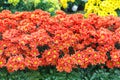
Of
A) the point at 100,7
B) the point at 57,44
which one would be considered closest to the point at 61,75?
the point at 57,44

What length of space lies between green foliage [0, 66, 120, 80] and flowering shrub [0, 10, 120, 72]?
9 centimetres

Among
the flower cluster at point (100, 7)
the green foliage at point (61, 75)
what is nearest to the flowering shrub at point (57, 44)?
the green foliage at point (61, 75)

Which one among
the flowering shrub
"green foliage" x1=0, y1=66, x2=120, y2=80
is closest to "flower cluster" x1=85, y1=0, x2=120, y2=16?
the flowering shrub

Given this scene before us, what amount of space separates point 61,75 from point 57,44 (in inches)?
15.5

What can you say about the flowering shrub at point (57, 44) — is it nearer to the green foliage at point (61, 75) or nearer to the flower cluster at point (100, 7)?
the green foliage at point (61, 75)

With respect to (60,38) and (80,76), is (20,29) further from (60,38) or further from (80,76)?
(80,76)

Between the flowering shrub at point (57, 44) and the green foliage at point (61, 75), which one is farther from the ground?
the flowering shrub at point (57, 44)

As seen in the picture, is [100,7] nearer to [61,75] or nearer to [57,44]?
[57,44]

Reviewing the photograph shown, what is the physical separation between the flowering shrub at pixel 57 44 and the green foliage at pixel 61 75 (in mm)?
92

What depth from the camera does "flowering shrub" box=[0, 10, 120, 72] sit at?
481 cm

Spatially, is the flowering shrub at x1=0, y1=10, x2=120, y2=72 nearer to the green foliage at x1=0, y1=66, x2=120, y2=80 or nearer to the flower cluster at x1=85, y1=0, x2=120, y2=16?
the green foliage at x1=0, y1=66, x2=120, y2=80

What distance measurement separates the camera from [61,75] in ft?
16.0

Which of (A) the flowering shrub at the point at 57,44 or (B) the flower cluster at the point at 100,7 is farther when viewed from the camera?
(B) the flower cluster at the point at 100,7

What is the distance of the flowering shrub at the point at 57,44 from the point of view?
4812 mm
